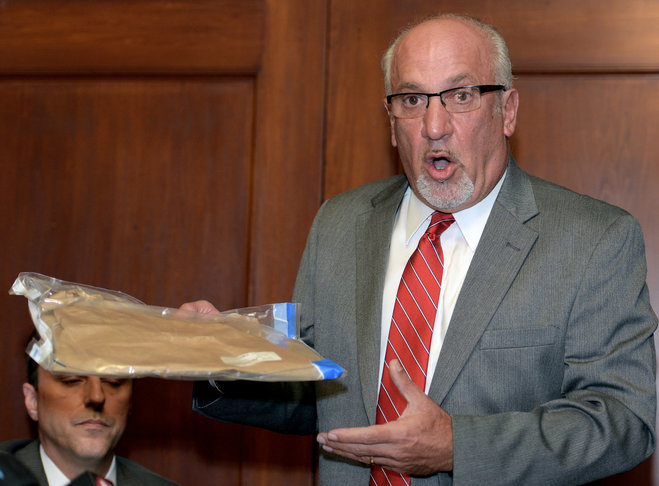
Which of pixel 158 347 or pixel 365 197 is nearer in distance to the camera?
pixel 158 347

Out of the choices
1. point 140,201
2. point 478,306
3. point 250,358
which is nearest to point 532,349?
point 478,306

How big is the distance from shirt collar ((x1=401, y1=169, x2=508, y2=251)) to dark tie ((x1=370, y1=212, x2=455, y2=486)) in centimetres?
6

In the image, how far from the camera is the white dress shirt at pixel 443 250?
1516mm

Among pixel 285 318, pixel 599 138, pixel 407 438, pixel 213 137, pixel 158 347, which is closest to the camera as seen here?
pixel 158 347

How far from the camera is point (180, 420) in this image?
7.38 ft

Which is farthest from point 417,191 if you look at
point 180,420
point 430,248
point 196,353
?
point 180,420

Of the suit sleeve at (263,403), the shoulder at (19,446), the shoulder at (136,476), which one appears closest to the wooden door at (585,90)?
the suit sleeve at (263,403)

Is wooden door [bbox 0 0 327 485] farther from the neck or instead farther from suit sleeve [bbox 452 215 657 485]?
suit sleeve [bbox 452 215 657 485]

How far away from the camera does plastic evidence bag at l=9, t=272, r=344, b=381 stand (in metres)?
1.06

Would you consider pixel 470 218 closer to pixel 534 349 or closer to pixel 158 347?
pixel 534 349

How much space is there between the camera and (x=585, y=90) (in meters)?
2.06

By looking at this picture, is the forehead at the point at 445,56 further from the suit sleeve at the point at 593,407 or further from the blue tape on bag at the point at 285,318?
the blue tape on bag at the point at 285,318

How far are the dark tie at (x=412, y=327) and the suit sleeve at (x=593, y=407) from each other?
19 centimetres

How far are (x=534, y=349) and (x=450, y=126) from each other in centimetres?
48
